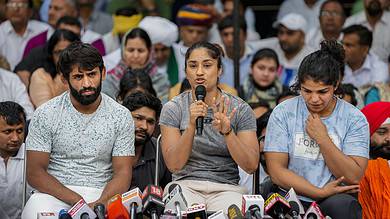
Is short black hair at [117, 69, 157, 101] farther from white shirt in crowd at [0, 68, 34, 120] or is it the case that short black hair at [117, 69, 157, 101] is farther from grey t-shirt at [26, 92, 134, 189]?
grey t-shirt at [26, 92, 134, 189]

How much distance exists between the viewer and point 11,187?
727 centimetres

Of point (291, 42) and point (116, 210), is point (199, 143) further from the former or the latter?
point (291, 42)

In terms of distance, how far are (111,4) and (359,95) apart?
3735 mm

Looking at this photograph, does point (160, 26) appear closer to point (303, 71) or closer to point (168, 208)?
point (303, 71)

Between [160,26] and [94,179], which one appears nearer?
[94,179]

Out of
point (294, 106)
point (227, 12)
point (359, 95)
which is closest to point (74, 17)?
point (227, 12)

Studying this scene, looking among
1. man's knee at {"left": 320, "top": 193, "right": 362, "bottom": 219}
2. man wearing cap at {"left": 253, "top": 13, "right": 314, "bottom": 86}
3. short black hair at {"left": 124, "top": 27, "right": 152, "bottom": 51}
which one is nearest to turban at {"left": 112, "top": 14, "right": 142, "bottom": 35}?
short black hair at {"left": 124, "top": 27, "right": 152, "bottom": 51}

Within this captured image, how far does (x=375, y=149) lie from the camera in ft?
23.6

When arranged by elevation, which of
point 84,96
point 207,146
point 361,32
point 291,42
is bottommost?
Answer: point 207,146

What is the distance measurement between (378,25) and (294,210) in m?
4.77

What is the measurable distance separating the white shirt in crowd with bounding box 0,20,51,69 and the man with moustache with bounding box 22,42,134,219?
3.35m

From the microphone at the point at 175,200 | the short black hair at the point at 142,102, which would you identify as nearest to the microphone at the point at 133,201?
the microphone at the point at 175,200

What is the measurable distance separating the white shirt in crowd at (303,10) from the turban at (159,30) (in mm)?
1618

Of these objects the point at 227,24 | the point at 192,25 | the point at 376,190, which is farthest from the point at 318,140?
the point at 192,25
